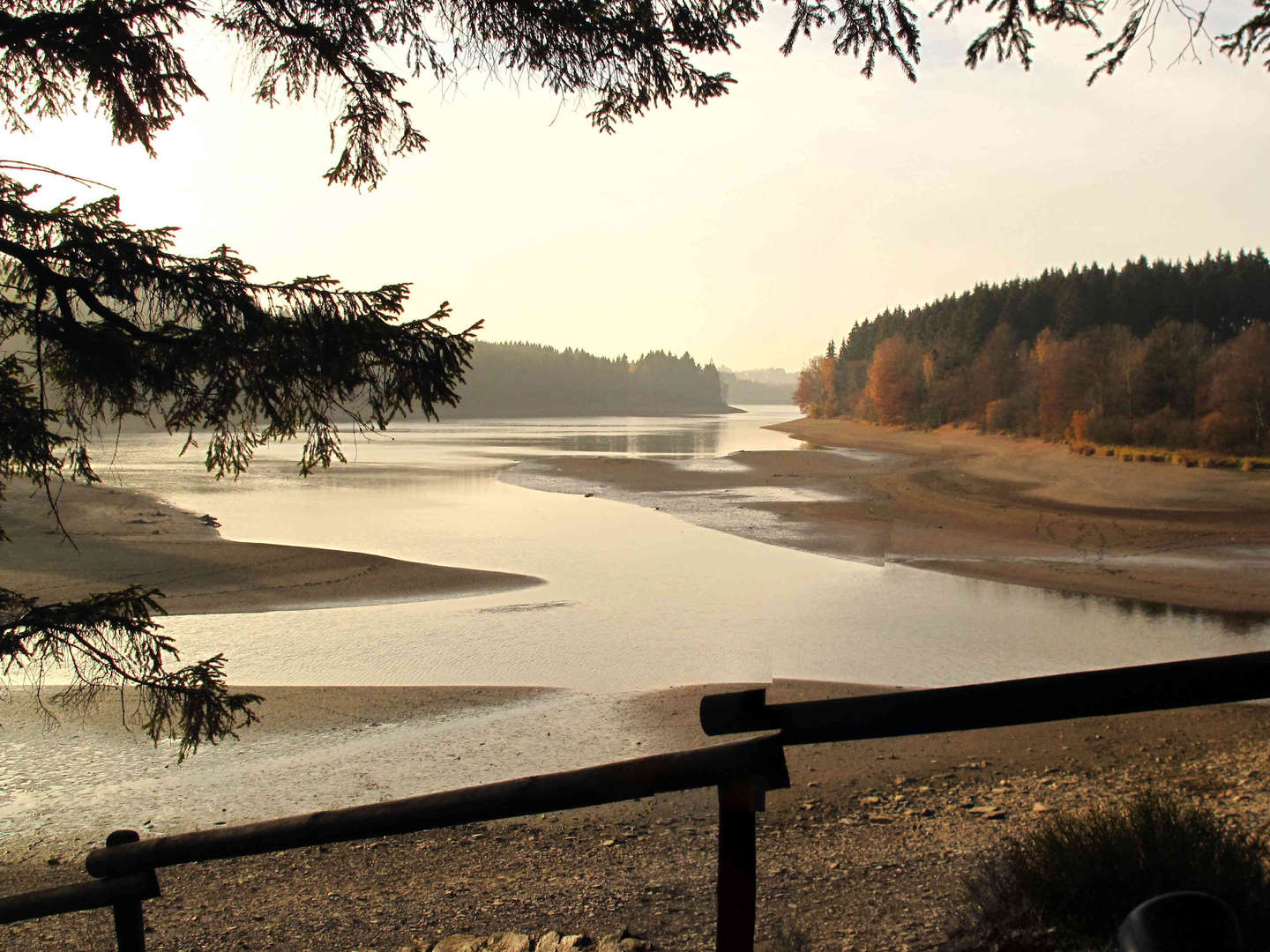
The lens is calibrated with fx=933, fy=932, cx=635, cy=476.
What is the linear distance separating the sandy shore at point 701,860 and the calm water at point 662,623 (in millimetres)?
3183

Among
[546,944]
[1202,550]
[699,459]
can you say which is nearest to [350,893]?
[546,944]

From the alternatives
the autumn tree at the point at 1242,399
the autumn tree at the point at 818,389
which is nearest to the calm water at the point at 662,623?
the autumn tree at the point at 1242,399

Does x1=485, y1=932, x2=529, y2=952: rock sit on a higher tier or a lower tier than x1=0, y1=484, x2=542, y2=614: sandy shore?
higher

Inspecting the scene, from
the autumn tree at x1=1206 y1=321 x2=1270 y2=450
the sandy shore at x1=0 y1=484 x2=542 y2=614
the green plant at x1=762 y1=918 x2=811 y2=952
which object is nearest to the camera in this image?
the green plant at x1=762 y1=918 x2=811 y2=952

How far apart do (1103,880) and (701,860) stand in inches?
98.8

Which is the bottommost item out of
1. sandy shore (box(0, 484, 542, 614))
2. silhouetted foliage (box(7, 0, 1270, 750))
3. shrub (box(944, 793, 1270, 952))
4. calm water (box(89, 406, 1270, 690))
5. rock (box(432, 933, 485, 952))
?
calm water (box(89, 406, 1270, 690))

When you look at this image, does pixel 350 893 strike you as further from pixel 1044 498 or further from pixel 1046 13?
pixel 1044 498

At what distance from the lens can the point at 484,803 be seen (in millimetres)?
2523

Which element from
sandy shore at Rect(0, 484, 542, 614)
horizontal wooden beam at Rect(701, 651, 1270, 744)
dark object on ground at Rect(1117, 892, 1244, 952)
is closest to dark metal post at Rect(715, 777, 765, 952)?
horizontal wooden beam at Rect(701, 651, 1270, 744)

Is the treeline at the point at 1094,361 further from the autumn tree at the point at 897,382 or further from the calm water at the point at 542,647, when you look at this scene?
the calm water at the point at 542,647

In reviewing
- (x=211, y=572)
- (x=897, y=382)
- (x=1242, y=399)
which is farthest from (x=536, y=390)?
(x=211, y=572)

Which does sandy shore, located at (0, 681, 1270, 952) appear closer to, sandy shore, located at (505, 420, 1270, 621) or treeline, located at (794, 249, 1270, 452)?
sandy shore, located at (505, 420, 1270, 621)

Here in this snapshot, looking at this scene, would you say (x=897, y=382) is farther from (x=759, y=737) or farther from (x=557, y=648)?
(x=759, y=737)

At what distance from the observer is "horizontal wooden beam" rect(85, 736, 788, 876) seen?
2240 mm
